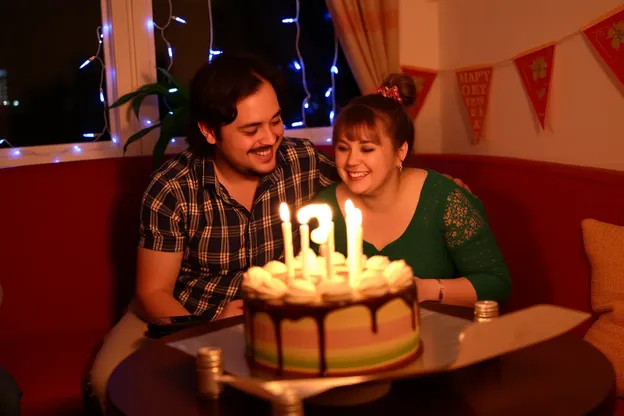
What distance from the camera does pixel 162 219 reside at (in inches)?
91.4

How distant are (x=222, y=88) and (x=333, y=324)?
1.21m

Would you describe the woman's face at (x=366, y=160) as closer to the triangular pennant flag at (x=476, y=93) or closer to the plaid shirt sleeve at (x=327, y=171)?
the plaid shirt sleeve at (x=327, y=171)

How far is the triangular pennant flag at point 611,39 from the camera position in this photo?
2.41 meters

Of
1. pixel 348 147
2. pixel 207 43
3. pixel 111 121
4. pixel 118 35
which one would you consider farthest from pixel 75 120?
pixel 348 147

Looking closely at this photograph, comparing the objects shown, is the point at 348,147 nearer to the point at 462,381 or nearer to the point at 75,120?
the point at 462,381

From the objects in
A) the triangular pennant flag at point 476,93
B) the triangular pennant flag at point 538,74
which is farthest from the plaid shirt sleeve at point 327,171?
the triangular pennant flag at point 476,93

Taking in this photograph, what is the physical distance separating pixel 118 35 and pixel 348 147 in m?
1.50

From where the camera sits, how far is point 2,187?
266cm

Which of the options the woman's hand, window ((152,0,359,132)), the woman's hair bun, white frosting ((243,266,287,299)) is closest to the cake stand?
white frosting ((243,266,287,299))

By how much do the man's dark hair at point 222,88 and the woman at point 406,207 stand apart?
11.8 inches

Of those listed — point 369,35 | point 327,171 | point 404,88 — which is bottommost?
point 327,171

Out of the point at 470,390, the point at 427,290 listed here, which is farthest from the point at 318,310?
the point at 427,290

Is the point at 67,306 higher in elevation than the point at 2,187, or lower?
lower

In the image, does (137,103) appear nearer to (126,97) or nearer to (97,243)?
(126,97)
